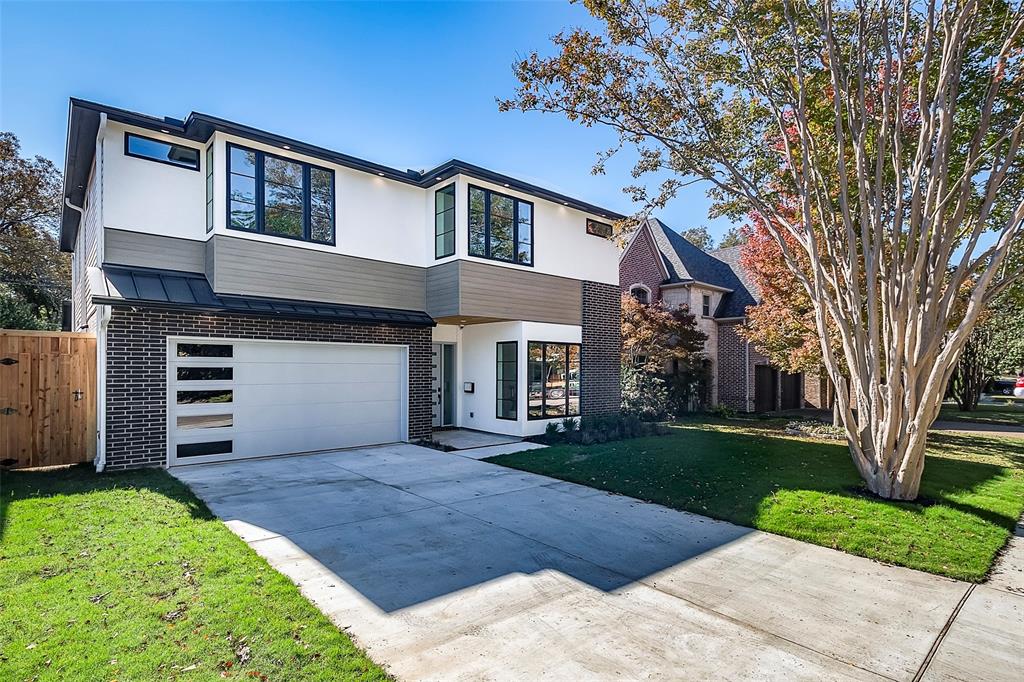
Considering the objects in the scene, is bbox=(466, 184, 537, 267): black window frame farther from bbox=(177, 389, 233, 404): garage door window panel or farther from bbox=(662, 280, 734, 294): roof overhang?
bbox=(662, 280, 734, 294): roof overhang

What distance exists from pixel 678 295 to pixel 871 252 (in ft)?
40.7

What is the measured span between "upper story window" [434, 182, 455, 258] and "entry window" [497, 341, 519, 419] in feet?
8.13

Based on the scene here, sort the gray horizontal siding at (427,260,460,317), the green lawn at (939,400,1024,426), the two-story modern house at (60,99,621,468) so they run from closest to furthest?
the two-story modern house at (60,99,621,468), the gray horizontal siding at (427,260,460,317), the green lawn at (939,400,1024,426)

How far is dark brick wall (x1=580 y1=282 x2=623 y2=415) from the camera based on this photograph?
44.0 feet

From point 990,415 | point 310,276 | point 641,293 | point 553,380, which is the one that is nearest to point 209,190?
point 310,276

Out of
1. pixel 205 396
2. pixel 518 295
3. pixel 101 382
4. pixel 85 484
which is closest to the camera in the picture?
pixel 85 484

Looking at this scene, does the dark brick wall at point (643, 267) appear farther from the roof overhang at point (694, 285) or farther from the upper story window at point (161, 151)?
the upper story window at point (161, 151)

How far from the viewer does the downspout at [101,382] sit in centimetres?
794

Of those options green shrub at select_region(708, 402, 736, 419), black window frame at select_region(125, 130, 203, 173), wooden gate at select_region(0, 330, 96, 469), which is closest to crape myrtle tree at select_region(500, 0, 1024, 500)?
black window frame at select_region(125, 130, 203, 173)

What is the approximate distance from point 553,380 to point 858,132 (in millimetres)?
7456

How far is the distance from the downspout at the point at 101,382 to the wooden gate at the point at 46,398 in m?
0.39

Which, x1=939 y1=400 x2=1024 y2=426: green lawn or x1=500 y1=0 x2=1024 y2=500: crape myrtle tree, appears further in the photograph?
x1=939 y1=400 x2=1024 y2=426: green lawn

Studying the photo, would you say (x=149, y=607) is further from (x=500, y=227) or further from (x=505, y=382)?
(x=500, y=227)

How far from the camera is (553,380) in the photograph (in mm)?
12664
